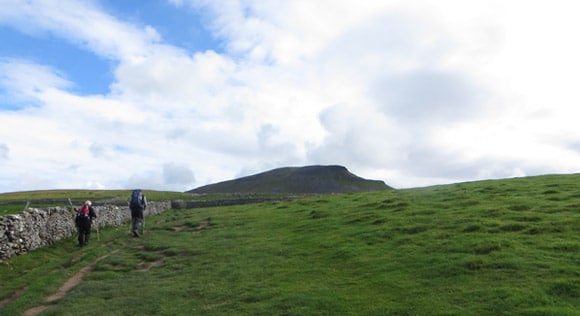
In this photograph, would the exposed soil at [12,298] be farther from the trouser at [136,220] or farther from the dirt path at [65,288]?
the trouser at [136,220]

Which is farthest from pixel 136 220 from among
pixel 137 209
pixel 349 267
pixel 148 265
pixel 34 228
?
pixel 349 267

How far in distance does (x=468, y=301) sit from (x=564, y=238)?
296 inches

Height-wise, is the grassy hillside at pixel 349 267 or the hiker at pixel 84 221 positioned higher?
the hiker at pixel 84 221

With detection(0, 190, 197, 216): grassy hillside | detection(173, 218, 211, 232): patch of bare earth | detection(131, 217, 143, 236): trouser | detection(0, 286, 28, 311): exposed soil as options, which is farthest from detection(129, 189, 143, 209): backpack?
detection(0, 190, 197, 216): grassy hillside

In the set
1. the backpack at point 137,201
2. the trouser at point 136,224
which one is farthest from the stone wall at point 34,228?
the backpack at point 137,201

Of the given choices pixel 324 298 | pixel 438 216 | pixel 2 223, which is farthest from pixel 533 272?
pixel 2 223

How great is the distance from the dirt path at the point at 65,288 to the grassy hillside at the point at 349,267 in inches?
8.9

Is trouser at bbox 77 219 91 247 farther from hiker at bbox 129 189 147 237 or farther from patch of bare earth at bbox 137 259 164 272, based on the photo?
patch of bare earth at bbox 137 259 164 272

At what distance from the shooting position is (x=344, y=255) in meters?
19.5

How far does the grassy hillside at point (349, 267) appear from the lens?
13.2 meters

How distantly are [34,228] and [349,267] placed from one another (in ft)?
62.9

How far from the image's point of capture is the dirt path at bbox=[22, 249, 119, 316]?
1517 centimetres

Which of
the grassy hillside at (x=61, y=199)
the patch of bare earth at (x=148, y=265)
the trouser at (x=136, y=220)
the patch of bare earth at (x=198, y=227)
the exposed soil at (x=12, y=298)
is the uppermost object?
the grassy hillside at (x=61, y=199)

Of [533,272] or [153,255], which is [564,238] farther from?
[153,255]
